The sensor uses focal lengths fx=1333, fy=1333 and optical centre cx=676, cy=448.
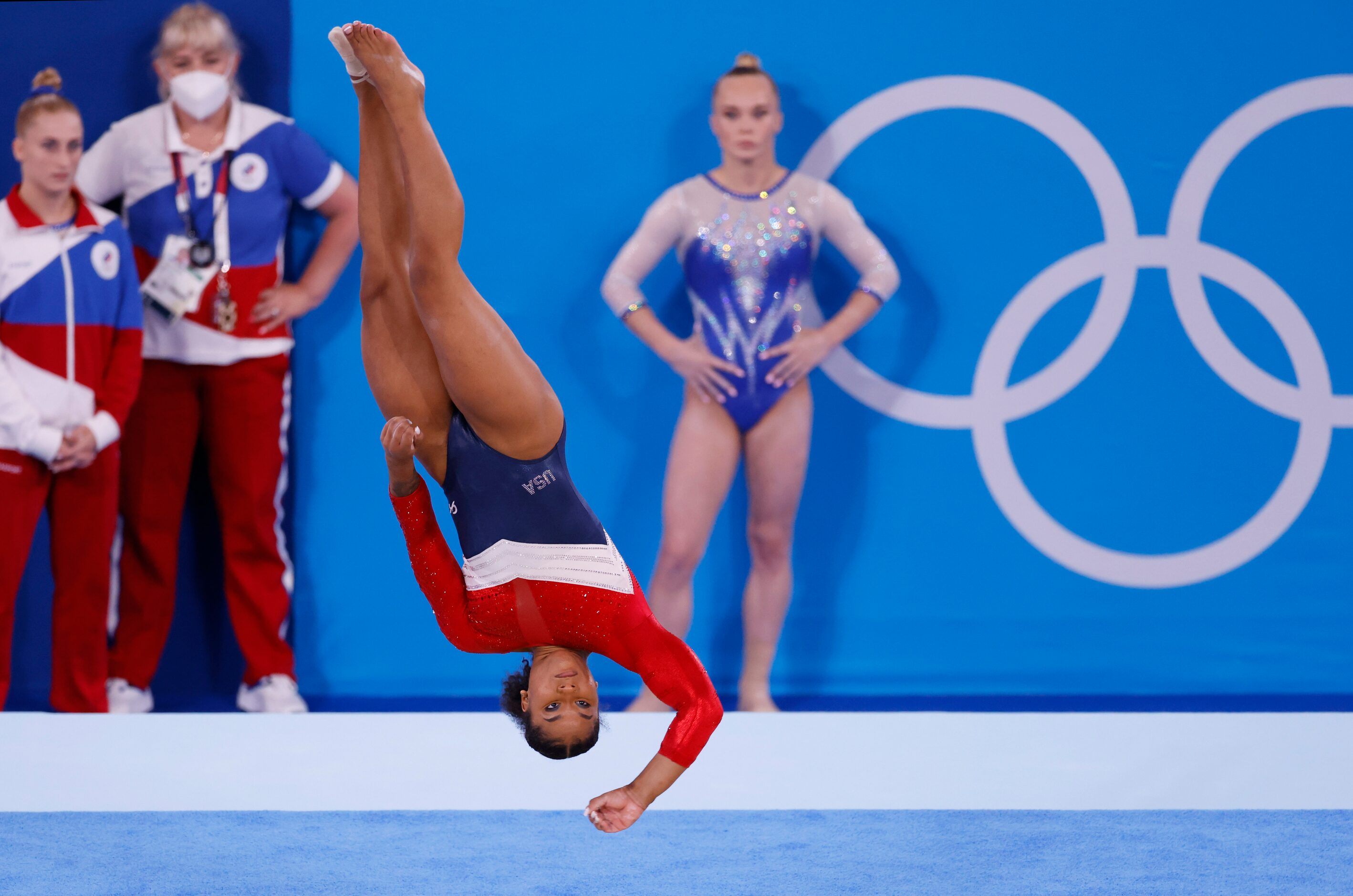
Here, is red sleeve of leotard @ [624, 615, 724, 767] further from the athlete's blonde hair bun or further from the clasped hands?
the athlete's blonde hair bun

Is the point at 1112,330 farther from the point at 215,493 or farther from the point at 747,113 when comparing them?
the point at 215,493

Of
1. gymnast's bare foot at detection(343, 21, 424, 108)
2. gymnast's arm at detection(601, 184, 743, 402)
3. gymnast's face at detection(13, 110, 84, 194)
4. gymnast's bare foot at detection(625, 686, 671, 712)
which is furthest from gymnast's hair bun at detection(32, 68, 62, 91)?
gymnast's bare foot at detection(625, 686, 671, 712)

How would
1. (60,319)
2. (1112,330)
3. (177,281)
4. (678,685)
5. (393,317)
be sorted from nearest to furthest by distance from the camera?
(678,685), (393,317), (60,319), (177,281), (1112,330)

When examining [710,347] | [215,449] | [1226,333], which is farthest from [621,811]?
[1226,333]

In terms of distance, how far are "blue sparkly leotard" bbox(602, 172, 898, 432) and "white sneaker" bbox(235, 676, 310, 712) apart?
193 centimetres

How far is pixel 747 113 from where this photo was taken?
4832mm

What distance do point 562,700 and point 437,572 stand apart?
0.41 m

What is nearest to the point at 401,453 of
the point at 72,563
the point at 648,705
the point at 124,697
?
the point at 648,705

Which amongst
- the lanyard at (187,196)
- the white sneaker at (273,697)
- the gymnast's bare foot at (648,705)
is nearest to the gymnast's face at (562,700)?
the gymnast's bare foot at (648,705)

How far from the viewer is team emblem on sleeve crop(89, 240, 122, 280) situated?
4.71m

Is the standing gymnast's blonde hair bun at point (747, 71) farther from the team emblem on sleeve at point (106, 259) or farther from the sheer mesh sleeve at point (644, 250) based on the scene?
the team emblem on sleeve at point (106, 259)

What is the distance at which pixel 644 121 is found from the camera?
5.33 meters

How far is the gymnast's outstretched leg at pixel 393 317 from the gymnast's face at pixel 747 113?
1913mm

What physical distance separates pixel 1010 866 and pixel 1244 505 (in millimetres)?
2919
